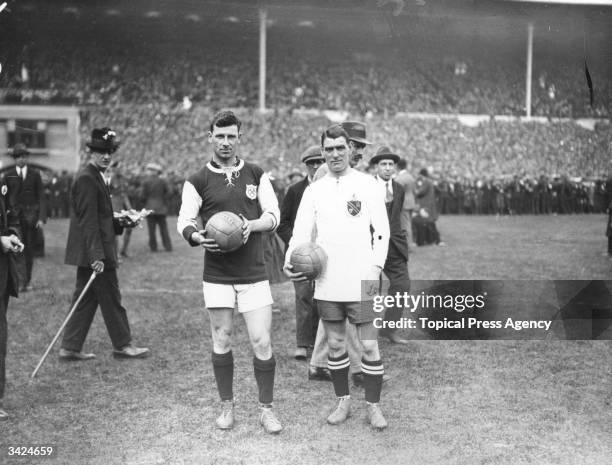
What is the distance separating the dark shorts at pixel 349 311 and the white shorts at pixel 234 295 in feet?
1.35

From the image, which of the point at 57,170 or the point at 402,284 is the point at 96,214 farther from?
the point at 57,170

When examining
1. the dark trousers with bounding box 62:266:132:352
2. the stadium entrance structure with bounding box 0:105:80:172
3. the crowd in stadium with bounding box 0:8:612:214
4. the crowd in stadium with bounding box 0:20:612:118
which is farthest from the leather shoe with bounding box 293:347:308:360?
the stadium entrance structure with bounding box 0:105:80:172

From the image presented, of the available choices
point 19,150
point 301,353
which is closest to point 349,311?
point 301,353

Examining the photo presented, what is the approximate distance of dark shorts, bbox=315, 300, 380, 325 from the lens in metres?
4.46

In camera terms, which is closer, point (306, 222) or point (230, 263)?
point (230, 263)

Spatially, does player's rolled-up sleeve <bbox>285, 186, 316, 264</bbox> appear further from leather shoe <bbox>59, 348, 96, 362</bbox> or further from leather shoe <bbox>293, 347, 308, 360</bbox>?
leather shoe <bbox>59, 348, 96, 362</bbox>

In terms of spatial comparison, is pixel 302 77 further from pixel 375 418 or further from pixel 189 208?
pixel 375 418

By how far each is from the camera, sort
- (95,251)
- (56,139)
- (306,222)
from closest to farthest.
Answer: (306,222), (95,251), (56,139)

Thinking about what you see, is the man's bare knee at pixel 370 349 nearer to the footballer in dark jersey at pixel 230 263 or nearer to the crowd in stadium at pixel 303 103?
the footballer in dark jersey at pixel 230 263

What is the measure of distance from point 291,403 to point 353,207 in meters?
1.54

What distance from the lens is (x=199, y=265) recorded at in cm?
1243

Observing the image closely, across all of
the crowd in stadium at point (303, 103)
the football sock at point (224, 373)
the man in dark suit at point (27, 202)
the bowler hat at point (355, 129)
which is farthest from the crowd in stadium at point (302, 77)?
the football sock at point (224, 373)

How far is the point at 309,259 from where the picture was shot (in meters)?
4.32

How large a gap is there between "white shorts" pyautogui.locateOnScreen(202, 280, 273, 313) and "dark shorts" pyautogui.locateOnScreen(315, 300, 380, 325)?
41cm
